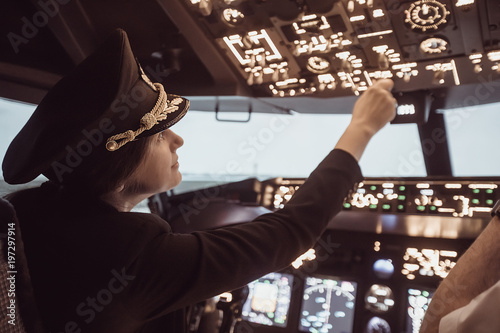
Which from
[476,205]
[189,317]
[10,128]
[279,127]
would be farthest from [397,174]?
[10,128]

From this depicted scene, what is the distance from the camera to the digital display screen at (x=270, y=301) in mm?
2027

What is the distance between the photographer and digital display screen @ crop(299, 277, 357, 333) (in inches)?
75.1

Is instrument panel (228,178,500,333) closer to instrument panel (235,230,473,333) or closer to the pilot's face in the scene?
instrument panel (235,230,473,333)

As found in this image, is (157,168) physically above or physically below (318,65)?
below

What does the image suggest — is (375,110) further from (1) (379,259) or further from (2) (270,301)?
(2) (270,301)

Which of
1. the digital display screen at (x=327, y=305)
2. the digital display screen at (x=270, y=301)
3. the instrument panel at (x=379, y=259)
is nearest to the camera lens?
the instrument panel at (x=379, y=259)

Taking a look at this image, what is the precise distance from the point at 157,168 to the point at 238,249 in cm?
24

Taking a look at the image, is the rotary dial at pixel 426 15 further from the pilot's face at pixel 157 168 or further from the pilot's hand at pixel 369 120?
the pilot's face at pixel 157 168

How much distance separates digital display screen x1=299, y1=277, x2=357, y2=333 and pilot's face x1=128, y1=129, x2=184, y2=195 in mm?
1286

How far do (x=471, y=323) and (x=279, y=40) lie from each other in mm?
1145

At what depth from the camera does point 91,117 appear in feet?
2.37

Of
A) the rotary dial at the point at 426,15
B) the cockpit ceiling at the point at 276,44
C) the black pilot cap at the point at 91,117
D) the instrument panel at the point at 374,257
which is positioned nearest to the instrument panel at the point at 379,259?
the instrument panel at the point at 374,257

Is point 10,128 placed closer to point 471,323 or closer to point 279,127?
point 279,127

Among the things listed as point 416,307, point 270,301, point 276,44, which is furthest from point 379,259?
point 276,44
